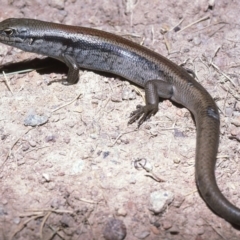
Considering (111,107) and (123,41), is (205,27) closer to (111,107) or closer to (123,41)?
(123,41)

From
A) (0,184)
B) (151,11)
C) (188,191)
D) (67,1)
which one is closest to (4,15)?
(67,1)

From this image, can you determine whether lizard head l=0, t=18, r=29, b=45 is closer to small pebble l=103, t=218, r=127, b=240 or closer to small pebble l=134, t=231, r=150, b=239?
small pebble l=103, t=218, r=127, b=240

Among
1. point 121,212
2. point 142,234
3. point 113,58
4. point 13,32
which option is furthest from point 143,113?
point 13,32

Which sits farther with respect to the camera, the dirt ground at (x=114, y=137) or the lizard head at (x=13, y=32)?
the lizard head at (x=13, y=32)

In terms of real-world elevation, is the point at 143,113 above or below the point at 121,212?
above

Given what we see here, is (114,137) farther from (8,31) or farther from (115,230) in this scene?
(8,31)

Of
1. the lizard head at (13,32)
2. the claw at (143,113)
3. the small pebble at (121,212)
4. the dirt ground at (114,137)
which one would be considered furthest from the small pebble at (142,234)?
the lizard head at (13,32)

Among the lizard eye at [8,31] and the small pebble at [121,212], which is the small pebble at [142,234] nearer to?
the small pebble at [121,212]
